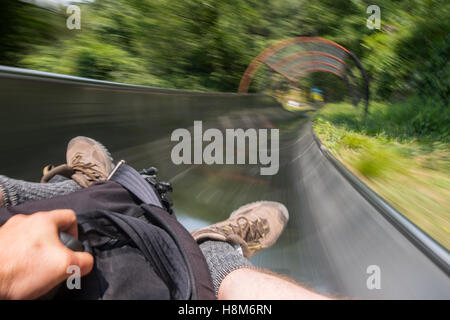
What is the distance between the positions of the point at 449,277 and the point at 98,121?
228cm

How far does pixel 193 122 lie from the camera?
3.67 metres

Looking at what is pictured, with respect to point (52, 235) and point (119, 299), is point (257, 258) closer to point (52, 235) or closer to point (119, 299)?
point (119, 299)

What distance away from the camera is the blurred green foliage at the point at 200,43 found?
454cm

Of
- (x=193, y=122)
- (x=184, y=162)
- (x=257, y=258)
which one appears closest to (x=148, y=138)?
(x=184, y=162)

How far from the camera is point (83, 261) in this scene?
33.8 inches

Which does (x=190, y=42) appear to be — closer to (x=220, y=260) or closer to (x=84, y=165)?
(x=84, y=165)

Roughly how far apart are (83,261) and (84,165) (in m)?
0.98

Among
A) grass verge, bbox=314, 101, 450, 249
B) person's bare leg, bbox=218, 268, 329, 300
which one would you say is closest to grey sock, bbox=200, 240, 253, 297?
person's bare leg, bbox=218, 268, 329, 300

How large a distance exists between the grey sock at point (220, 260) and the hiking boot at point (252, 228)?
46mm

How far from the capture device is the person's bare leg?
1021 mm

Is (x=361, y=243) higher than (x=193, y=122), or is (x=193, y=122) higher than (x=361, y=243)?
(x=193, y=122)

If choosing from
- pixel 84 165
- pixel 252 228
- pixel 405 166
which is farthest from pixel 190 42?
pixel 252 228

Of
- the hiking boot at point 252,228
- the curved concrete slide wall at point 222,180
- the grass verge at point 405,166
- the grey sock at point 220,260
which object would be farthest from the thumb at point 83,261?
the grass verge at point 405,166

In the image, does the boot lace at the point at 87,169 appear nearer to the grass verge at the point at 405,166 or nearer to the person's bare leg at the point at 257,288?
the person's bare leg at the point at 257,288
